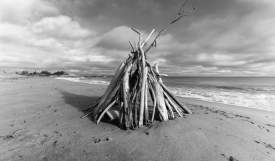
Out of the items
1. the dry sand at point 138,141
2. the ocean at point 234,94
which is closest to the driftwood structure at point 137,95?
the dry sand at point 138,141

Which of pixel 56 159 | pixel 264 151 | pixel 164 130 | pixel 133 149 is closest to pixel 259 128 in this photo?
pixel 264 151

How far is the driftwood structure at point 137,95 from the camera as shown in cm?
482

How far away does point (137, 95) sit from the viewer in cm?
511

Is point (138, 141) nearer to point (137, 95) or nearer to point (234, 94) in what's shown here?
point (137, 95)

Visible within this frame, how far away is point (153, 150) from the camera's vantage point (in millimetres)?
3535

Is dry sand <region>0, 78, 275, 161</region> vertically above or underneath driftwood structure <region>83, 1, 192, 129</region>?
underneath

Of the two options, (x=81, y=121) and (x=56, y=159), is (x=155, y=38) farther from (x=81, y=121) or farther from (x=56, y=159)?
(x=56, y=159)

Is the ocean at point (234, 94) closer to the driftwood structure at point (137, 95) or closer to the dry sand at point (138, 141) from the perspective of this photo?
the dry sand at point (138, 141)

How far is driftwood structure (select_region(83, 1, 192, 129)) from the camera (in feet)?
15.8

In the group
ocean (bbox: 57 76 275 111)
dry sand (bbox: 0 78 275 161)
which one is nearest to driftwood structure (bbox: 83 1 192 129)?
dry sand (bbox: 0 78 275 161)

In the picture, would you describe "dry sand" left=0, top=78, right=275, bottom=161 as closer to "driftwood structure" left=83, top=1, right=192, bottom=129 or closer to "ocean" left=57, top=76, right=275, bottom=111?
"driftwood structure" left=83, top=1, right=192, bottom=129

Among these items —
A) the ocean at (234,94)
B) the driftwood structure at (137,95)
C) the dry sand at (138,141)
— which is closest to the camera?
the dry sand at (138,141)

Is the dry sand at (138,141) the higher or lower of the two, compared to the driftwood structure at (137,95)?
lower

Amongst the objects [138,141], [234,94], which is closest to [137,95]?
[138,141]
